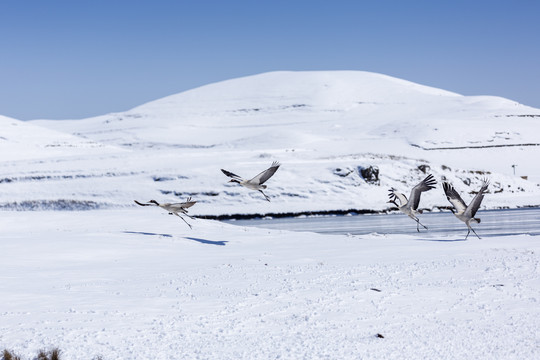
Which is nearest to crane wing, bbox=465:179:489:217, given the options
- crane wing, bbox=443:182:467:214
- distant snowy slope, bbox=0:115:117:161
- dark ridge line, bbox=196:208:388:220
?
crane wing, bbox=443:182:467:214

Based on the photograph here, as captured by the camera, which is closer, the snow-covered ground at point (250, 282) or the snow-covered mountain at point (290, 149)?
the snow-covered ground at point (250, 282)

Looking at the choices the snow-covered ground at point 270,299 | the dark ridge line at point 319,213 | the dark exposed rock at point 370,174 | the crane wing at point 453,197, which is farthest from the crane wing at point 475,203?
the dark exposed rock at point 370,174

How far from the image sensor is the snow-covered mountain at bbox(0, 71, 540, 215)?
2000 inches

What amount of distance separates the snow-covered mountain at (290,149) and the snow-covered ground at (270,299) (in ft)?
91.5

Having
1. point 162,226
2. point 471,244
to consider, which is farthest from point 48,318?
point 162,226

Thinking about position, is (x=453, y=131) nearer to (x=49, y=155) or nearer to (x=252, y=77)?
(x=49, y=155)

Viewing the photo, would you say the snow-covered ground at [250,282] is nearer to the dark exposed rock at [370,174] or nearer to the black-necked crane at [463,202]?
the dark exposed rock at [370,174]

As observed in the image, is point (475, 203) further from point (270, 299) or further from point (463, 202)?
point (270, 299)

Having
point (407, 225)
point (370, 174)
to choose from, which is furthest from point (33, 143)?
point (407, 225)

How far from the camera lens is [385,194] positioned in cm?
5169

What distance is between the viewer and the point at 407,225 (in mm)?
35094

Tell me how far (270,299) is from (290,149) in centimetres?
6318

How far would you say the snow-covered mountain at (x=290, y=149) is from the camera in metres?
50.8

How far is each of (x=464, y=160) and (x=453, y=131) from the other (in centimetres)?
1572
